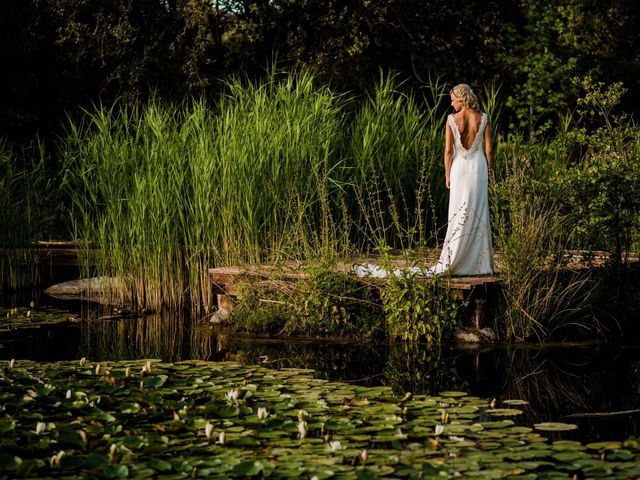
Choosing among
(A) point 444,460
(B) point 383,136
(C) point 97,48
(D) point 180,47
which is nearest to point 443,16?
(D) point 180,47

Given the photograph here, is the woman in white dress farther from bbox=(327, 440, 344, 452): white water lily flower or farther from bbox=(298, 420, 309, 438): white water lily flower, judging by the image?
bbox=(327, 440, 344, 452): white water lily flower

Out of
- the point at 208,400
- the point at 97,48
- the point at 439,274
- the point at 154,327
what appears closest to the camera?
the point at 208,400

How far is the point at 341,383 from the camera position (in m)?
6.93

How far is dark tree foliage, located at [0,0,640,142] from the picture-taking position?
57.7 feet

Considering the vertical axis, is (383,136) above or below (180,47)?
below

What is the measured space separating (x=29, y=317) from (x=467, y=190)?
4.47m

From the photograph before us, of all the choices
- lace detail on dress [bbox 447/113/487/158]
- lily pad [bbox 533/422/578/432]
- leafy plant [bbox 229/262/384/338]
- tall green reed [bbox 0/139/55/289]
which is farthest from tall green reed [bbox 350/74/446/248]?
lily pad [bbox 533/422/578/432]

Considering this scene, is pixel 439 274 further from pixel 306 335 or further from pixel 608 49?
pixel 608 49

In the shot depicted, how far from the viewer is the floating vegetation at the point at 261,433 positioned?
471 cm

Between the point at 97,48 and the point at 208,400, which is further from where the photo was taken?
the point at 97,48

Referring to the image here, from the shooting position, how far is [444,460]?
484 centimetres

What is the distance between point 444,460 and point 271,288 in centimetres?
483

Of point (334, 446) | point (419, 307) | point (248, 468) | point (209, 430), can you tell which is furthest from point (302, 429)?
point (419, 307)

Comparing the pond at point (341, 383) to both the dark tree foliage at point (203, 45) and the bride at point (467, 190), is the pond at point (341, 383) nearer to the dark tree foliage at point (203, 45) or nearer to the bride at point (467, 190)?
the bride at point (467, 190)
